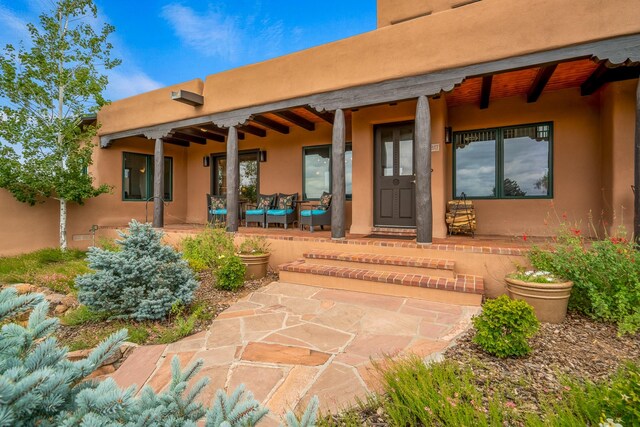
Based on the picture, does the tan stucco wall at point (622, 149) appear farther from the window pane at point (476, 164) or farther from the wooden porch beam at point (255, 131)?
the wooden porch beam at point (255, 131)

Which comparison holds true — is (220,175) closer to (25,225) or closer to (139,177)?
(139,177)

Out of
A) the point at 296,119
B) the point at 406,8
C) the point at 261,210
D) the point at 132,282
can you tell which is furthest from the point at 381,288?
the point at 406,8

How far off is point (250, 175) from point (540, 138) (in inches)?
268

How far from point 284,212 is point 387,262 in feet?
10.7

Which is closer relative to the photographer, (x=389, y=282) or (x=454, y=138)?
(x=389, y=282)

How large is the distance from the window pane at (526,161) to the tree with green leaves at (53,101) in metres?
8.80

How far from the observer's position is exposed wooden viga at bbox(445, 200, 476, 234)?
5700 millimetres

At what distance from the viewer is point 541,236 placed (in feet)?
18.7

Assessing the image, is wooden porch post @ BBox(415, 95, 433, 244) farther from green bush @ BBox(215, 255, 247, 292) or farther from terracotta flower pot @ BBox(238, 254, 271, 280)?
green bush @ BBox(215, 255, 247, 292)

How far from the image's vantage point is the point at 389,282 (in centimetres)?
397

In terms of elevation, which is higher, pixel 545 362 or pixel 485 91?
pixel 485 91

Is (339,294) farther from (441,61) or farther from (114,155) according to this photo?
(114,155)

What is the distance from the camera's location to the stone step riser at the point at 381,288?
143 inches

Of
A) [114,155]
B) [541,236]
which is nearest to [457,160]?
[541,236]
